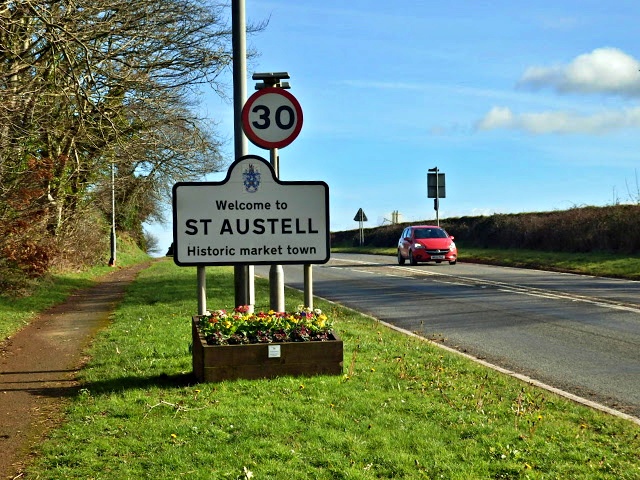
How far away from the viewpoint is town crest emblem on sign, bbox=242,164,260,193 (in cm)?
890

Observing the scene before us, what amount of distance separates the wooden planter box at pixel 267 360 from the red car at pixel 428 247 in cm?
2571

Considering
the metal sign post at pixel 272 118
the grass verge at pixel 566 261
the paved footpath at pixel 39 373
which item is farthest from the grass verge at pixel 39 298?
the grass verge at pixel 566 261

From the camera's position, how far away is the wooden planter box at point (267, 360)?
7887 mm

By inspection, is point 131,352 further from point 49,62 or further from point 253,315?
point 49,62

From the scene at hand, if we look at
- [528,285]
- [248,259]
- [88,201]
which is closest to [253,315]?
[248,259]

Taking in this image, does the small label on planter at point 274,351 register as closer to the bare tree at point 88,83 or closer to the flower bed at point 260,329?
the flower bed at point 260,329

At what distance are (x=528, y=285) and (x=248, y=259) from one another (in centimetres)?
1393

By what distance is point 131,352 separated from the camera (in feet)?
33.6

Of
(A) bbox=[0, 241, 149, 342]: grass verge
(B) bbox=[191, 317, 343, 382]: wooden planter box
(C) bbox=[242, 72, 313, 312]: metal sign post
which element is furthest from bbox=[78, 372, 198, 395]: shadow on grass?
(A) bbox=[0, 241, 149, 342]: grass verge

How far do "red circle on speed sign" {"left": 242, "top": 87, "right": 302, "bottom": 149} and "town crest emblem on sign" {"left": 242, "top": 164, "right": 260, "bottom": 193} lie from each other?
0.94 ft

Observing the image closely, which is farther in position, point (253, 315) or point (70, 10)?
point (70, 10)

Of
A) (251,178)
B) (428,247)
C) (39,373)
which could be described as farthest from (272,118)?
(428,247)

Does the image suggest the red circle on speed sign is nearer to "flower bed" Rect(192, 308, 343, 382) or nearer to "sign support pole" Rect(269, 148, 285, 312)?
"sign support pole" Rect(269, 148, 285, 312)

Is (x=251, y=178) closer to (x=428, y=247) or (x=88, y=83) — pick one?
(x=88, y=83)
